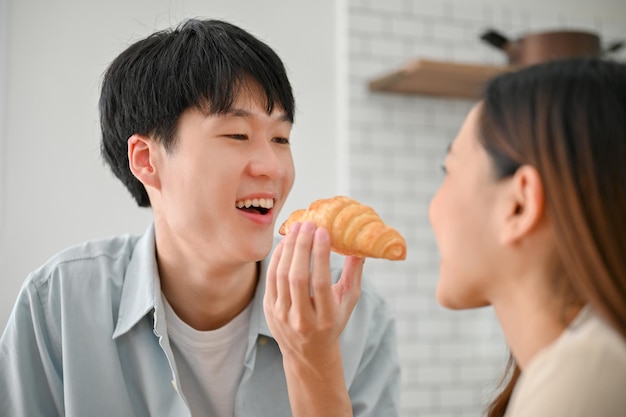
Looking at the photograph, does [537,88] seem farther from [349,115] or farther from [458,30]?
[458,30]

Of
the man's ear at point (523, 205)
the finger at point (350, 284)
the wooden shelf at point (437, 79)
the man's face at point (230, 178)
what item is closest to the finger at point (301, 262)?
the finger at point (350, 284)

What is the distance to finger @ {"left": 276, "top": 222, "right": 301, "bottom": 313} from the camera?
1.34 m

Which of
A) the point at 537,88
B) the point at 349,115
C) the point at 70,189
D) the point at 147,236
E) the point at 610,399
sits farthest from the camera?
the point at 349,115

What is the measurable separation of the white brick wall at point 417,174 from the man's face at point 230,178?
5.29 ft

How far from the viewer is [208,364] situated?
5.76ft

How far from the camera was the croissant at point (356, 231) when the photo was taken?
133 centimetres

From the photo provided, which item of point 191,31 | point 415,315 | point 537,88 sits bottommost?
point 415,315

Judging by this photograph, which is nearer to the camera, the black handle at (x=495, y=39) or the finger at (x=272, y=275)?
the finger at (x=272, y=275)

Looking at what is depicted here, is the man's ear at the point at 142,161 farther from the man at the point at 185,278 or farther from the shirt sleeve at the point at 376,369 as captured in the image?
the shirt sleeve at the point at 376,369

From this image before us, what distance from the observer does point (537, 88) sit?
0.97 metres

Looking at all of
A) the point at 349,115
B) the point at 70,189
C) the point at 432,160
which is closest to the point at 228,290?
the point at 70,189

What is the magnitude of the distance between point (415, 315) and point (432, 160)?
78 centimetres

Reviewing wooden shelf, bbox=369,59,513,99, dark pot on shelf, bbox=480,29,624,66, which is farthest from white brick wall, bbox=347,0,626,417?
dark pot on shelf, bbox=480,29,624,66

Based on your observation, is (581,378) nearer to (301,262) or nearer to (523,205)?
(523,205)
